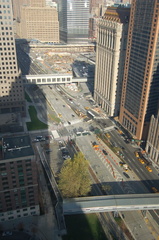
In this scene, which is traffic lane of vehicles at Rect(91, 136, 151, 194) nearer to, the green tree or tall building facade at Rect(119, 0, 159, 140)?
the green tree

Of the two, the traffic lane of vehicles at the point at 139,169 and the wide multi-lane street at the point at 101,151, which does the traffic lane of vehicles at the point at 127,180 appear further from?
the traffic lane of vehicles at the point at 139,169

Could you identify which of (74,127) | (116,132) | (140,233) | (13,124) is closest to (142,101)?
(116,132)

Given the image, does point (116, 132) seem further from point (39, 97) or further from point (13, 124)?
point (39, 97)

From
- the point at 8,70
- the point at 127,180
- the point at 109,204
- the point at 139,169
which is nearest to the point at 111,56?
the point at 8,70

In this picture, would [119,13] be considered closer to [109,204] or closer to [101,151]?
[101,151]

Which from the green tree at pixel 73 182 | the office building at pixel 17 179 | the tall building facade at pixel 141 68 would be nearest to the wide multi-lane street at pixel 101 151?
the green tree at pixel 73 182
